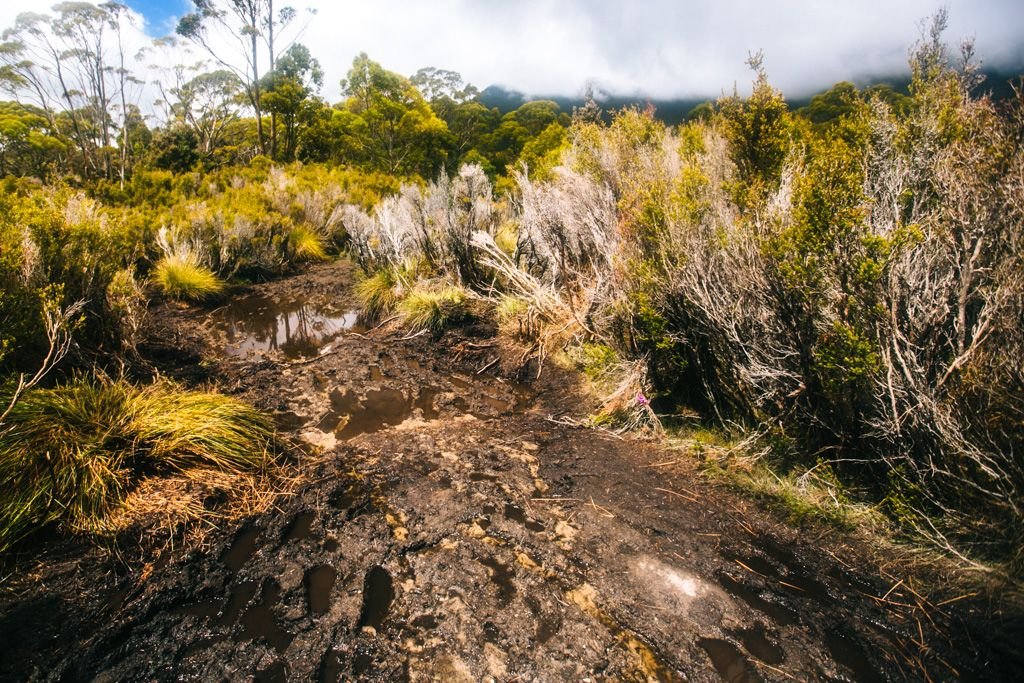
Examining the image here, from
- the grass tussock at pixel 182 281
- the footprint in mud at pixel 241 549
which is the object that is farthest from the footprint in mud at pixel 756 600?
the grass tussock at pixel 182 281

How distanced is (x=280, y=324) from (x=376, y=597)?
6534 millimetres

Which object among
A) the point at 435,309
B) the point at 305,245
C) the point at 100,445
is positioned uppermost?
the point at 305,245

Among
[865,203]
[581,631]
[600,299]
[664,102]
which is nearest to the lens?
[581,631]

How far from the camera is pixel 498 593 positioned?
2.24 meters

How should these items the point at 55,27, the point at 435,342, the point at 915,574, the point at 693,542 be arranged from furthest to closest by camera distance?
the point at 55,27 → the point at 435,342 → the point at 693,542 → the point at 915,574

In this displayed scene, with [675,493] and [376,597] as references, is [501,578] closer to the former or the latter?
[376,597]

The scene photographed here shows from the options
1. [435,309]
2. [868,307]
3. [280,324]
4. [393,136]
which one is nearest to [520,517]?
[868,307]

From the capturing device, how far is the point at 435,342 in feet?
20.7

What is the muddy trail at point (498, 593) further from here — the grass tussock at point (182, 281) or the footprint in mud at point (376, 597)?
the grass tussock at point (182, 281)

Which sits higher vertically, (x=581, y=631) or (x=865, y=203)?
(x=865, y=203)

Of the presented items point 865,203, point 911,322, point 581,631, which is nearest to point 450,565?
point 581,631

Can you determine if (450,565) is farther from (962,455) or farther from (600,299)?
Result: (600,299)

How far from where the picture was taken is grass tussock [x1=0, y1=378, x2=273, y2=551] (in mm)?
2425

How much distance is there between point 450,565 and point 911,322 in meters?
3.06
